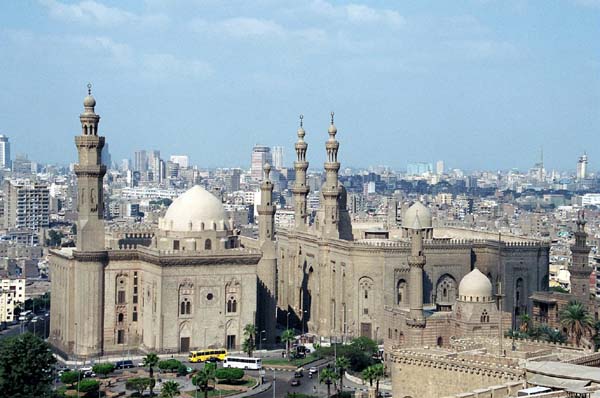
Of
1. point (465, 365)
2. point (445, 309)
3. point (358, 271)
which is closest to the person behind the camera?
point (465, 365)

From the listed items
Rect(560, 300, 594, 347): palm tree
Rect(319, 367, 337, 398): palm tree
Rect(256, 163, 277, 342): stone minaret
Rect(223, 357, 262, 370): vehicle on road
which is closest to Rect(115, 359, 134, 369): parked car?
Rect(223, 357, 262, 370): vehicle on road

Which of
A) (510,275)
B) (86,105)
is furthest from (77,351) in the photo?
(510,275)

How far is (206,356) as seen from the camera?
65.9 meters

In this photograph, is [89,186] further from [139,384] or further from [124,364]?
[139,384]

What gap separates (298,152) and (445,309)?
21507 mm

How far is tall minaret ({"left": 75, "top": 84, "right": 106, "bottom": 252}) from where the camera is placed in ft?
220

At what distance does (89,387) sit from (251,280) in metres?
13.7

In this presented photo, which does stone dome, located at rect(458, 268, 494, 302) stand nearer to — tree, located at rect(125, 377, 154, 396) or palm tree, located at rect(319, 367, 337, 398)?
palm tree, located at rect(319, 367, 337, 398)

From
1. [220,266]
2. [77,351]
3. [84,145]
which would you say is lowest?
[77,351]

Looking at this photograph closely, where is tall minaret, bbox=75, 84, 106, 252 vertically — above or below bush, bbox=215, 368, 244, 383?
above

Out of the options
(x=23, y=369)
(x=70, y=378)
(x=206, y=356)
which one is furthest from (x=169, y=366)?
(x=23, y=369)

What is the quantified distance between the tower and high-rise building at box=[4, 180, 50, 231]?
107 m

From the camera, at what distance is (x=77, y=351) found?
67438 millimetres

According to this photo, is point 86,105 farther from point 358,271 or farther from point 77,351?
point 358,271
